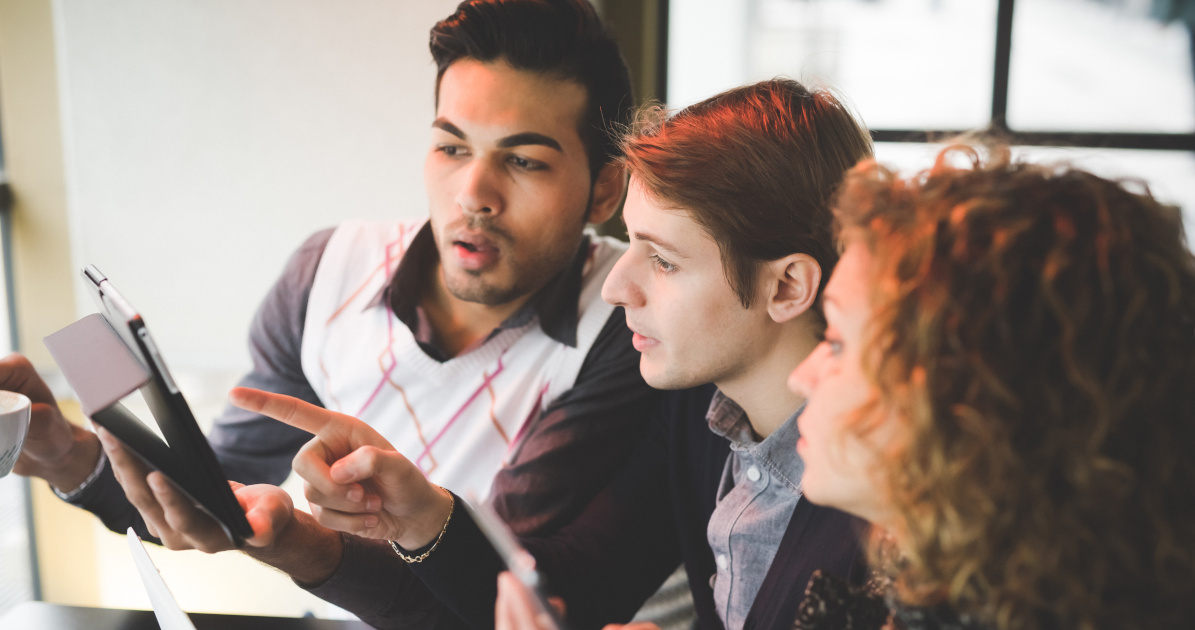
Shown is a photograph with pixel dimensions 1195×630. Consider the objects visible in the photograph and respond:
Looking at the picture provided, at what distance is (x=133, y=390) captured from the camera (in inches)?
24.0

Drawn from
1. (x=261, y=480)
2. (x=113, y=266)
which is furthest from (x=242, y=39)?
(x=261, y=480)

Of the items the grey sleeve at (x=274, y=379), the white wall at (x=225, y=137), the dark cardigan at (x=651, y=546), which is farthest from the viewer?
the white wall at (x=225, y=137)

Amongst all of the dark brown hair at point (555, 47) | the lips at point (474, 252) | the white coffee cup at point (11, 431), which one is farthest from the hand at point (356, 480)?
the dark brown hair at point (555, 47)

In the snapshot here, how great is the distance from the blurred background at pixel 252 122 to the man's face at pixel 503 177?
101 cm

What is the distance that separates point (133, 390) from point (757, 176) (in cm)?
76

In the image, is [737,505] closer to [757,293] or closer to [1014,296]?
[757,293]

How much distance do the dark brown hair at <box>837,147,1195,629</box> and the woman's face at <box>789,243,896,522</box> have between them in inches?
2.1

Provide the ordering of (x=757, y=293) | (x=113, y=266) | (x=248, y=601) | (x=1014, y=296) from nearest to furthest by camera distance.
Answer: (x=1014, y=296), (x=757, y=293), (x=248, y=601), (x=113, y=266)

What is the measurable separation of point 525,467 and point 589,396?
166 mm

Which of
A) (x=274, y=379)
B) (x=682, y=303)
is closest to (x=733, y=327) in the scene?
(x=682, y=303)

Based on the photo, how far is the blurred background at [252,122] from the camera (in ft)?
7.73

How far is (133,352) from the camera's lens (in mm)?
650

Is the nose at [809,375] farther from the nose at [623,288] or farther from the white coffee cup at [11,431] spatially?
the white coffee cup at [11,431]

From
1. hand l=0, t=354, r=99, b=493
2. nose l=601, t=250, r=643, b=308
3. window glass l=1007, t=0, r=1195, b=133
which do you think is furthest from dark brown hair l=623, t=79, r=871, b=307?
window glass l=1007, t=0, r=1195, b=133
